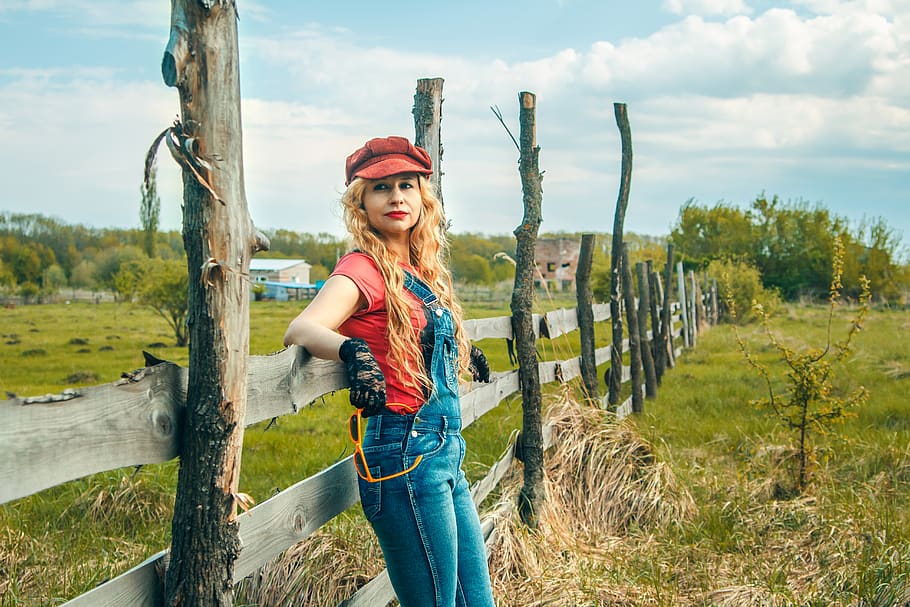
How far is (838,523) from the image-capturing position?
480 centimetres

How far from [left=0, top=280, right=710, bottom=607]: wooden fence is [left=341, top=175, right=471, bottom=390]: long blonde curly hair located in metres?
0.31

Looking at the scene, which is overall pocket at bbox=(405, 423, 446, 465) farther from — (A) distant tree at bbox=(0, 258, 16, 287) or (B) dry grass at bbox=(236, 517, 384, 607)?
(A) distant tree at bbox=(0, 258, 16, 287)

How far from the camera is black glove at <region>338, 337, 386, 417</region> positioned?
7.56 ft

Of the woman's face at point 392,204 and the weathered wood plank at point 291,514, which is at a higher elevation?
the woman's face at point 392,204

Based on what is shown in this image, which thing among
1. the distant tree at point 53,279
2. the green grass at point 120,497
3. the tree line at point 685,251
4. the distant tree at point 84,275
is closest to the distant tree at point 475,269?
the tree line at point 685,251

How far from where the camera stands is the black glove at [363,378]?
2305 mm

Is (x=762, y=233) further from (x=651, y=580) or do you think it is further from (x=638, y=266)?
(x=651, y=580)

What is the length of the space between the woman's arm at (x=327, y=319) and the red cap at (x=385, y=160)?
476 mm

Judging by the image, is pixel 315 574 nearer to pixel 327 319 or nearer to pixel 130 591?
pixel 327 319

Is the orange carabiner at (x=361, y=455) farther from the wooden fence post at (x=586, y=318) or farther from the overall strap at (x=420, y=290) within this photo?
the wooden fence post at (x=586, y=318)

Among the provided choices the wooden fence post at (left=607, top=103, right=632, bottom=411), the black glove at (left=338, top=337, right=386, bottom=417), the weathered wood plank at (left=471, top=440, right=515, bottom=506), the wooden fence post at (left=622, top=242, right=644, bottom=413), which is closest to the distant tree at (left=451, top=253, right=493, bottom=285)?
the wooden fence post at (left=622, top=242, right=644, bottom=413)

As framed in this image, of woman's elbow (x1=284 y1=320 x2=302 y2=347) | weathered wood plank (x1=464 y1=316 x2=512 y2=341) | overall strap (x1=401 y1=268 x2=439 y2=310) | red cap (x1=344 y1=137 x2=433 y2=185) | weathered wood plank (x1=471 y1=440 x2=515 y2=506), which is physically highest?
red cap (x1=344 y1=137 x2=433 y2=185)

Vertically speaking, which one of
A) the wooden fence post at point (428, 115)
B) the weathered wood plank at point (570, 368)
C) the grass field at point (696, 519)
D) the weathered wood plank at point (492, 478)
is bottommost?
the grass field at point (696, 519)

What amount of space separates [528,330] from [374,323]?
93.6 inches
